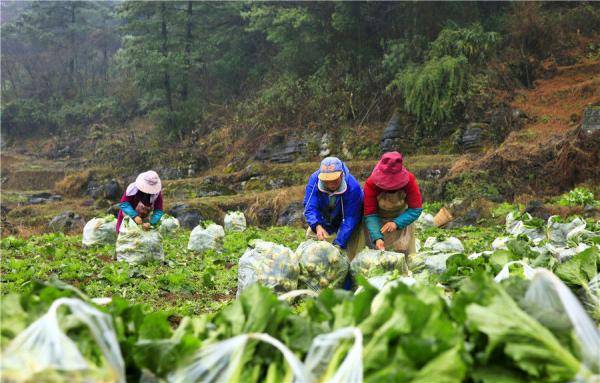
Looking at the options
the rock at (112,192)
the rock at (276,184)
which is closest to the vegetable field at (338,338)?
the rock at (276,184)

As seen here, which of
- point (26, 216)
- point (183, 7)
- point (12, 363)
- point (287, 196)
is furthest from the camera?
point (183, 7)

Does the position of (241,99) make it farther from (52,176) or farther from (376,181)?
(376,181)

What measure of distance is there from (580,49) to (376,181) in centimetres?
1722

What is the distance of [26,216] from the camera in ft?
61.3

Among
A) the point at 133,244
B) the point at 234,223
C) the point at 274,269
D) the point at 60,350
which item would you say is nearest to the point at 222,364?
the point at 60,350

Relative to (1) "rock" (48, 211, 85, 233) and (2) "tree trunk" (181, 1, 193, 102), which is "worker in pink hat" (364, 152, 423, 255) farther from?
(2) "tree trunk" (181, 1, 193, 102)

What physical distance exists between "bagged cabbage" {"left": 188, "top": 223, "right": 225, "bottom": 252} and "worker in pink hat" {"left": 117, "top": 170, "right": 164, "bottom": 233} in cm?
147

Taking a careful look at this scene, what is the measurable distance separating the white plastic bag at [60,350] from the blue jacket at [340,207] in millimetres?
3782

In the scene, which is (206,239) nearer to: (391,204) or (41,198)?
(391,204)

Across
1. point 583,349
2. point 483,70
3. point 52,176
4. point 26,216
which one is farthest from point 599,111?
point 52,176

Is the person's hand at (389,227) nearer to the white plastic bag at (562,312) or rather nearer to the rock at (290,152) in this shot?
the white plastic bag at (562,312)

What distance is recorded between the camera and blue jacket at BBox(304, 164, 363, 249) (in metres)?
5.61

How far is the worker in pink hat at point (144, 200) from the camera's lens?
781 cm

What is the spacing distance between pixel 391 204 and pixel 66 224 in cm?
1265
